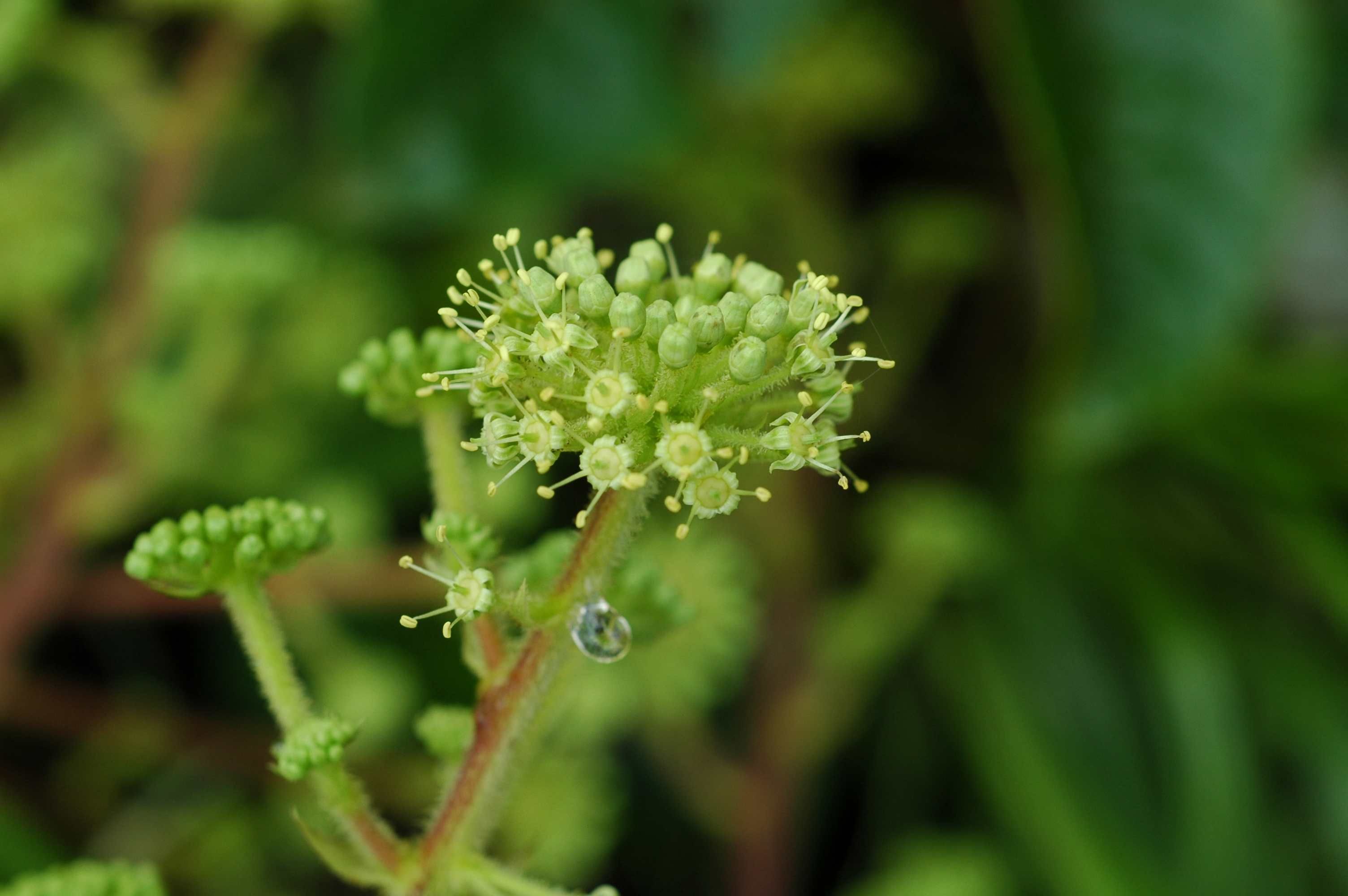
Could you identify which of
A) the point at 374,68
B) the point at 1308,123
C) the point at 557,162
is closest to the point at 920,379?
the point at 1308,123

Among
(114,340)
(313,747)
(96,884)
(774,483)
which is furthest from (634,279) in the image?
(774,483)

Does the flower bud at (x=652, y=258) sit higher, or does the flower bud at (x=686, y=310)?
the flower bud at (x=652, y=258)

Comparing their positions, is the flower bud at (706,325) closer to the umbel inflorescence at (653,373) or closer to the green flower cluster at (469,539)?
the umbel inflorescence at (653,373)

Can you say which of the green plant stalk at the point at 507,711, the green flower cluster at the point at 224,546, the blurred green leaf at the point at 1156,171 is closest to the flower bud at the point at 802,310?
the green plant stalk at the point at 507,711

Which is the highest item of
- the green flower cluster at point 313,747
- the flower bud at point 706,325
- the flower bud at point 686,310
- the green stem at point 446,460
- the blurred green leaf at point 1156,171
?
the blurred green leaf at point 1156,171

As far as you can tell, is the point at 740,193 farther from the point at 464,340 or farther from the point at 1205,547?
the point at 464,340

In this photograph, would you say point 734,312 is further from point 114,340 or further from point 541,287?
point 114,340

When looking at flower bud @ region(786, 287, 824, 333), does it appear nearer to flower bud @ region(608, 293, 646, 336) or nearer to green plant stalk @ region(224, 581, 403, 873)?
flower bud @ region(608, 293, 646, 336)
